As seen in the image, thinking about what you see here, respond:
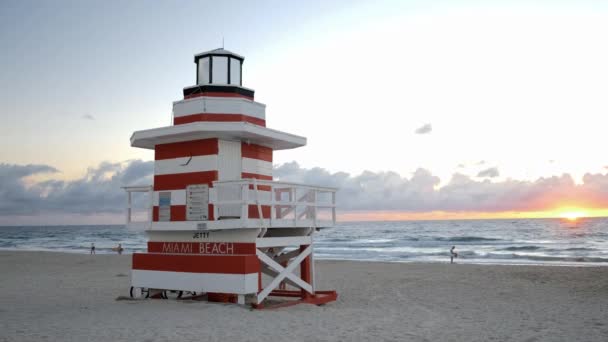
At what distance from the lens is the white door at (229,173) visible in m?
11.5

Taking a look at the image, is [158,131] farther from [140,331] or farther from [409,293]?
[409,293]

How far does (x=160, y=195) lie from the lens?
12125 millimetres

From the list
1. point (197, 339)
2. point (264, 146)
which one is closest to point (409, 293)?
point (264, 146)

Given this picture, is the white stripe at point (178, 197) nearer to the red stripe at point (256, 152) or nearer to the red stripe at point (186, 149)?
the red stripe at point (186, 149)

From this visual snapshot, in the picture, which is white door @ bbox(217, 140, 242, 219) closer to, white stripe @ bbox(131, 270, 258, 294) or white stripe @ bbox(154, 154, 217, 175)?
white stripe @ bbox(154, 154, 217, 175)

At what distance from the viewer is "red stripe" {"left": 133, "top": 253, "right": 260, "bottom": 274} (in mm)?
10672

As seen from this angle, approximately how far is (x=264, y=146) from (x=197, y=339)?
5701 mm

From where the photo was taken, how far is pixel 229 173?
459 inches

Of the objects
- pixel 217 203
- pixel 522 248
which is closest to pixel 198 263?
pixel 217 203

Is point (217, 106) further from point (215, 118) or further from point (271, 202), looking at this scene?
point (271, 202)

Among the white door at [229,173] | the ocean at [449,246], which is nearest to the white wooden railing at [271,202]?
the white door at [229,173]

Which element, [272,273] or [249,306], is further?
[272,273]

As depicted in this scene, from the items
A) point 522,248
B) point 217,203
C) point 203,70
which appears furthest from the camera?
point 522,248

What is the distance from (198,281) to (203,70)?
478 centimetres
